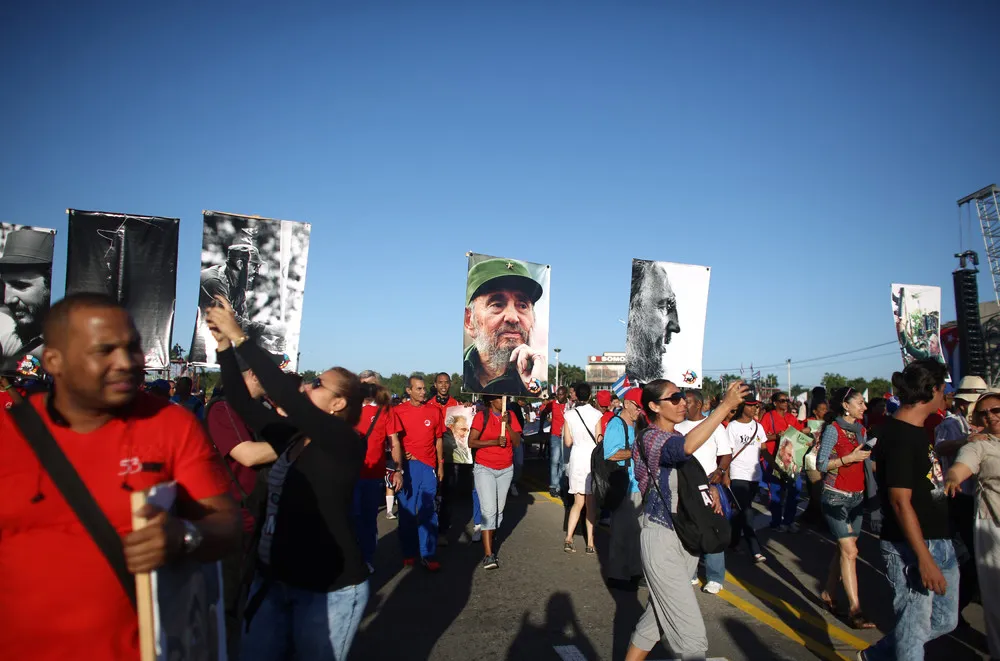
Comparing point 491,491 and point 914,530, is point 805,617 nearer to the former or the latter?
Result: point 914,530

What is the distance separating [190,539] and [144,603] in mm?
187

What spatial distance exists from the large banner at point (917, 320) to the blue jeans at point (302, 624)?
17273 mm

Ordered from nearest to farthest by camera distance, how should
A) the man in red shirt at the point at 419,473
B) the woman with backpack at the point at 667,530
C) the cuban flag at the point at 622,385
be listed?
the woman with backpack at the point at 667,530, the man in red shirt at the point at 419,473, the cuban flag at the point at 622,385

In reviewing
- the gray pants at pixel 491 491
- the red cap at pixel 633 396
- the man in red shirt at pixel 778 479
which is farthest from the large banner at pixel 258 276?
the man in red shirt at pixel 778 479

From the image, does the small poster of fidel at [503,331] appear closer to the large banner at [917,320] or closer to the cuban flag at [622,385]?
the cuban flag at [622,385]

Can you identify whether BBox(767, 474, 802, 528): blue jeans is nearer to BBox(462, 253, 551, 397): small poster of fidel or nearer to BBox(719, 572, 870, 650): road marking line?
BBox(719, 572, 870, 650): road marking line

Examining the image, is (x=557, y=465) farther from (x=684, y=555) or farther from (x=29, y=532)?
(x=29, y=532)

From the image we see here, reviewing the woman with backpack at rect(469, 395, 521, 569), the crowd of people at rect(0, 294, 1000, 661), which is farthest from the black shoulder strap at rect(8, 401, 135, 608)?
the woman with backpack at rect(469, 395, 521, 569)

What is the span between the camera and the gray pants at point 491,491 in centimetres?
801

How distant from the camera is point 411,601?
6438 mm

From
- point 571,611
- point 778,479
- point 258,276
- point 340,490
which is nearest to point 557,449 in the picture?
point 778,479

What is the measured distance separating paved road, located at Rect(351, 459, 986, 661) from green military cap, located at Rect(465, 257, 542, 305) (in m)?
3.71

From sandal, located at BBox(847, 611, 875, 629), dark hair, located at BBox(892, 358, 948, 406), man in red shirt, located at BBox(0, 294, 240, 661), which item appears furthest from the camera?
sandal, located at BBox(847, 611, 875, 629)

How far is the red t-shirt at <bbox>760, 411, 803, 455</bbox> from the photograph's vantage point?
10.5 m
